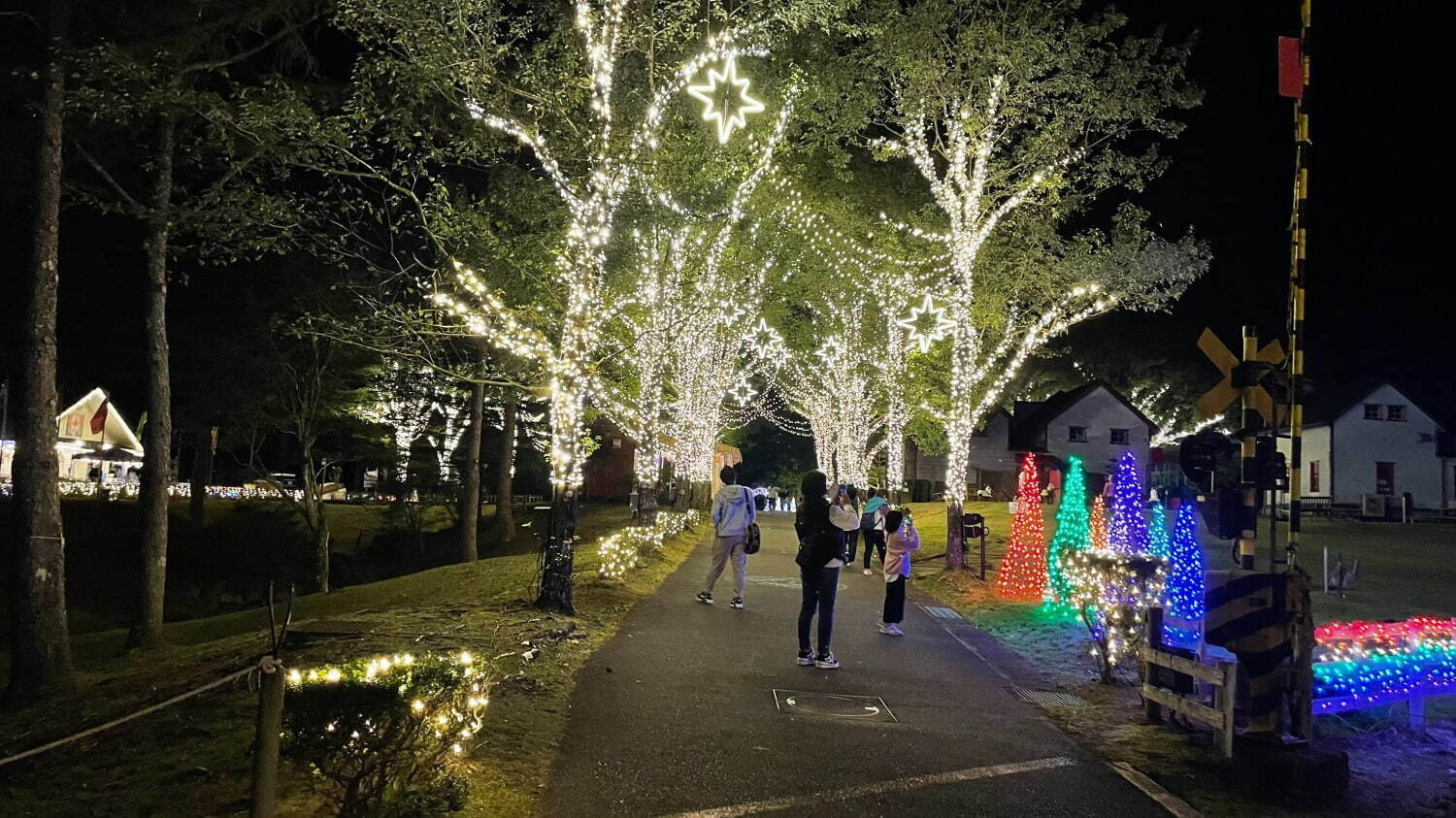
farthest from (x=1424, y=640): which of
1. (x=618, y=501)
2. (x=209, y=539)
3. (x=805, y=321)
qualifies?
(x=618, y=501)

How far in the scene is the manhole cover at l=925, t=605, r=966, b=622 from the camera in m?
13.1

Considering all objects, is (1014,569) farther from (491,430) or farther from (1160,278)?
(491,430)

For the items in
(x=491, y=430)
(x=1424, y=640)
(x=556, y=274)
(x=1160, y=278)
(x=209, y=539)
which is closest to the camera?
(x=1424, y=640)

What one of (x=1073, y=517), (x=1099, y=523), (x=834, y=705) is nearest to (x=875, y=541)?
(x=1073, y=517)

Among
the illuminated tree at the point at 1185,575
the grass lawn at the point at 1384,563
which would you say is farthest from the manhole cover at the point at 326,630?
the grass lawn at the point at 1384,563

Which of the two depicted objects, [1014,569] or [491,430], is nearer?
[1014,569]

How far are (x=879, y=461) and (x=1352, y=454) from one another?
26094 mm

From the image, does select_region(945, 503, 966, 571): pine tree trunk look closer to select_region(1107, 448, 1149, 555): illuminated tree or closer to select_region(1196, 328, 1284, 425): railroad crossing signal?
select_region(1107, 448, 1149, 555): illuminated tree

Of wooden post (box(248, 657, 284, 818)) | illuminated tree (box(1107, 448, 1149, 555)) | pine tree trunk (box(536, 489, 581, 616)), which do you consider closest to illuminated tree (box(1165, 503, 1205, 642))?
illuminated tree (box(1107, 448, 1149, 555))

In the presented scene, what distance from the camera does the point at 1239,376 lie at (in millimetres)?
7680

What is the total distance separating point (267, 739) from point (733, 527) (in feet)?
28.0

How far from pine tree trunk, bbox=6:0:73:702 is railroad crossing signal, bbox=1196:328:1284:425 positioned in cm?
1104

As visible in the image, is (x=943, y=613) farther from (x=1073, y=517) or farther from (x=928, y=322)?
(x=928, y=322)

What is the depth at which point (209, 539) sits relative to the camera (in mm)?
31484
